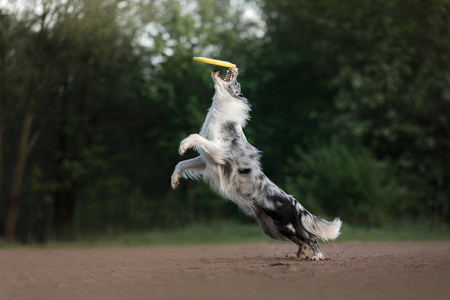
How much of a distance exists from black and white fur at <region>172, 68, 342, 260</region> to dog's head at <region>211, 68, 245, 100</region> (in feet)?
0.43

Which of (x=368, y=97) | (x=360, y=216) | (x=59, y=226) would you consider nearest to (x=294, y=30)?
(x=368, y=97)

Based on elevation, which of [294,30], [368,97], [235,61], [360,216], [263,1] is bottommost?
[360,216]

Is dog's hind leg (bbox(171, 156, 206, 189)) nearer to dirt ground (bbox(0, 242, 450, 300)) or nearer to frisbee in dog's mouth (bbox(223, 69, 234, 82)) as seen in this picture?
frisbee in dog's mouth (bbox(223, 69, 234, 82))

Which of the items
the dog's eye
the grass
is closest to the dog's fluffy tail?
the dog's eye

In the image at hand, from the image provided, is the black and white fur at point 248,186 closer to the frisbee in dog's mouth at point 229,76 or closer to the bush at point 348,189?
the frisbee in dog's mouth at point 229,76

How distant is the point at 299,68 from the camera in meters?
29.8

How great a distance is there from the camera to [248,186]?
937 cm

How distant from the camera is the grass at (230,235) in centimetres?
1716

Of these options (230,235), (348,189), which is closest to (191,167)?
(230,235)

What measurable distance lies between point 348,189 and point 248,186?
1086 centimetres

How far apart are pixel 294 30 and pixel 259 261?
22186 millimetres

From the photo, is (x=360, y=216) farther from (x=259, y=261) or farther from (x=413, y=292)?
(x=413, y=292)

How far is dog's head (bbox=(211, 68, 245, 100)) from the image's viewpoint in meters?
9.73

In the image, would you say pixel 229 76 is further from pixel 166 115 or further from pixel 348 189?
pixel 166 115
